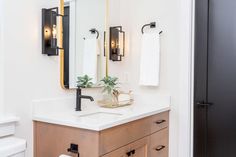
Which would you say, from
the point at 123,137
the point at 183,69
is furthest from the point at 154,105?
the point at 123,137

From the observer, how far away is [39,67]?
68.3 inches

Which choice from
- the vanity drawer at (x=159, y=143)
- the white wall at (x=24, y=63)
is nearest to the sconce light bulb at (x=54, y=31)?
the white wall at (x=24, y=63)

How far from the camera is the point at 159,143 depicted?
7.07 ft

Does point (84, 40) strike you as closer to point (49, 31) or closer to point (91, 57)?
point (91, 57)

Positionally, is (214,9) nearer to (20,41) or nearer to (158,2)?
(158,2)

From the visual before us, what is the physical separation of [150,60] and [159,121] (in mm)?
619

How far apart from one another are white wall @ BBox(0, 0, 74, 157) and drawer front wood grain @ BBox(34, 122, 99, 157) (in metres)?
0.06

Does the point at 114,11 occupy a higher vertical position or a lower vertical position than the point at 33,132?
higher

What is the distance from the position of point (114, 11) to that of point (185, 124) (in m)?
1.37

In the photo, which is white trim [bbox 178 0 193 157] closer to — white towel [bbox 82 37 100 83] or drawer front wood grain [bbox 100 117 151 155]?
drawer front wood grain [bbox 100 117 151 155]

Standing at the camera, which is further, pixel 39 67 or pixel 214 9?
pixel 214 9

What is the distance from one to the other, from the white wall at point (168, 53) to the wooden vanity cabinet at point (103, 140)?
294 mm

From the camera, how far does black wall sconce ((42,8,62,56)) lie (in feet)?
5.70

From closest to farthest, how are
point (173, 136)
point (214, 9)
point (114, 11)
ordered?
point (214, 9) → point (173, 136) → point (114, 11)
